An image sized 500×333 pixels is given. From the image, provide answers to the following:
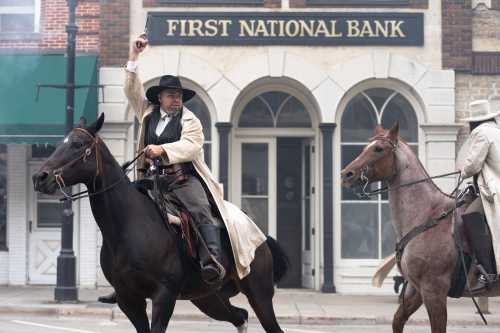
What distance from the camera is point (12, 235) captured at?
1769cm

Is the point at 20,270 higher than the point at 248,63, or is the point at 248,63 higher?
the point at 248,63

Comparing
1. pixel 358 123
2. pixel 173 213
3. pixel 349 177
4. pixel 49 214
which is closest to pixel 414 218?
pixel 349 177

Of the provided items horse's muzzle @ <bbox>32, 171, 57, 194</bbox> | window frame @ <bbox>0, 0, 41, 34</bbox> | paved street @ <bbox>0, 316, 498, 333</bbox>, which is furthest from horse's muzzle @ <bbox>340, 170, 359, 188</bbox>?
window frame @ <bbox>0, 0, 41, 34</bbox>

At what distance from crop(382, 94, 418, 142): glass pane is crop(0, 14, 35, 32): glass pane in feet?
23.7

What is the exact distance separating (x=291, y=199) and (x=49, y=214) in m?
4.85

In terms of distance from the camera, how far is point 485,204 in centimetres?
888

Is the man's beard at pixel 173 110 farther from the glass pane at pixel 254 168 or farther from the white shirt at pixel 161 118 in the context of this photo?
the glass pane at pixel 254 168

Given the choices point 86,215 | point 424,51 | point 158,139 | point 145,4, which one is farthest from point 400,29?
point 158,139

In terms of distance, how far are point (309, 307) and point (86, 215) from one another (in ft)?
16.0

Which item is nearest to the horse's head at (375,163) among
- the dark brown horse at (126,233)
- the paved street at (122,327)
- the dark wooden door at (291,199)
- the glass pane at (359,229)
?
the dark brown horse at (126,233)

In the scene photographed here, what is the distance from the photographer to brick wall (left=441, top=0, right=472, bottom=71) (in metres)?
17.7

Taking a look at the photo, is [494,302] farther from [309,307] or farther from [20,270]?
[20,270]

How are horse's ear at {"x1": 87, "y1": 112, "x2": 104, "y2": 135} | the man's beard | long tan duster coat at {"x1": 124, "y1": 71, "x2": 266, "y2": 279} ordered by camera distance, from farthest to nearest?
the man's beard < long tan duster coat at {"x1": 124, "y1": 71, "x2": 266, "y2": 279} < horse's ear at {"x1": 87, "y1": 112, "x2": 104, "y2": 135}

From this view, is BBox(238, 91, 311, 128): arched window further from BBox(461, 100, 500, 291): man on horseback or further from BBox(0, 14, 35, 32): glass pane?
BBox(461, 100, 500, 291): man on horseback
